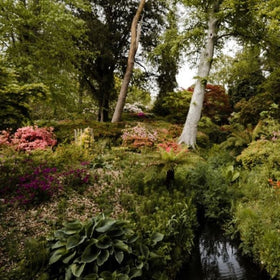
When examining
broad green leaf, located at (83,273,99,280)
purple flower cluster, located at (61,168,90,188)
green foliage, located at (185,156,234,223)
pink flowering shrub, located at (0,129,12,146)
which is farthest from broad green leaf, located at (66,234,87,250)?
pink flowering shrub, located at (0,129,12,146)

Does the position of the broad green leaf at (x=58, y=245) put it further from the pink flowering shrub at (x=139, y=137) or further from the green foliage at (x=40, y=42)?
the green foliage at (x=40, y=42)

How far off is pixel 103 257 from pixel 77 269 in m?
0.28

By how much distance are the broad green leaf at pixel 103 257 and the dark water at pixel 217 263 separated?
5.28ft

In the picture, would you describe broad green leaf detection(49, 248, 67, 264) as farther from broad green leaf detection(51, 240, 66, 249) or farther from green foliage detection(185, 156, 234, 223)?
green foliage detection(185, 156, 234, 223)

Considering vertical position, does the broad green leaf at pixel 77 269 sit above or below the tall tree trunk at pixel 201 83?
below

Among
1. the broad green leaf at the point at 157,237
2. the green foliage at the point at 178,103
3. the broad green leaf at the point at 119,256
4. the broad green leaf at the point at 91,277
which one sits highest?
the green foliage at the point at 178,103

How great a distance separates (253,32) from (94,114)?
10.2 m

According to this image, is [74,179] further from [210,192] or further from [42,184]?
[210,192]

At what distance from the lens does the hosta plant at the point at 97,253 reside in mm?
2299

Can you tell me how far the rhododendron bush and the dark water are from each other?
5215 millimetres

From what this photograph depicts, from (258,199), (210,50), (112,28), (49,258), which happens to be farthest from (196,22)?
(49,258)

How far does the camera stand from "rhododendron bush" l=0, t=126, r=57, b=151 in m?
6.66

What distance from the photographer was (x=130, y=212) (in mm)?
3723

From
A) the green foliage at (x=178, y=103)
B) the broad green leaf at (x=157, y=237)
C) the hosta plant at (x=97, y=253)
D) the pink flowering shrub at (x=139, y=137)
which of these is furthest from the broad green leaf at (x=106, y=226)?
the green foliage at (x=178, y=103)
